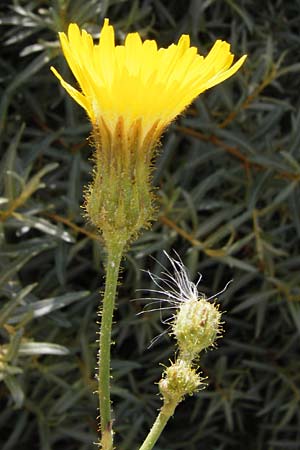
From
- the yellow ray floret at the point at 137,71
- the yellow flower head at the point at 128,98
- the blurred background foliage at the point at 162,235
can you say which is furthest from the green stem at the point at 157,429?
the blurred background foliage at the point at 162,235

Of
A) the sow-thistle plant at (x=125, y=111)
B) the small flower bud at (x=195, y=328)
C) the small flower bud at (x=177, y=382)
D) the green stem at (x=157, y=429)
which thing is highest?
the sow-thistle plant at (x=125, y=111)

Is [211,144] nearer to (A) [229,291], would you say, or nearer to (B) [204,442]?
(A) [229,291]

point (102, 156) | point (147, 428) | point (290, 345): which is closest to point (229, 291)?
point (290, 345)

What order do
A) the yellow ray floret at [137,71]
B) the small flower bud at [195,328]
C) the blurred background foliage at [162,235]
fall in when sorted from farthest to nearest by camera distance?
1. the blurred background foliage at [162,235]
2. the small flower bud at [195,328]
3. the yellow ray floret at [137,71]

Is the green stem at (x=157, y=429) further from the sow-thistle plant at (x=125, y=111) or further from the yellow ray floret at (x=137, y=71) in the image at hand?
the yellow ray floret at (x=137, y=71)

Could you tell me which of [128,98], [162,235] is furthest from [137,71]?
[162,235]

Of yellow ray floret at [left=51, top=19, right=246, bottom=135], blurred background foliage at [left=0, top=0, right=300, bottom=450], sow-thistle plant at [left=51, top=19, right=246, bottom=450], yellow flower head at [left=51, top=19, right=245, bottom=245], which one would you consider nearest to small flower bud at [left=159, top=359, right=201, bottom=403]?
sow-thistle plant at [left=51, top=19, right=246, bottom=450]
